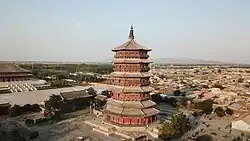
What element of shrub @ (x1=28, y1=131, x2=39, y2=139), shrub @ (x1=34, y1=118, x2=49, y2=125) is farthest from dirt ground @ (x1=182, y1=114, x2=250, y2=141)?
shrub @ (x1=34, y1=118, x2=49, y2=125)

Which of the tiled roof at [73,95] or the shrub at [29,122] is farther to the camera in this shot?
the tiled roof at [73,95]

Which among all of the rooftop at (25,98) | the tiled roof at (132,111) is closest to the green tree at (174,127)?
the tiled roof at (132,111)

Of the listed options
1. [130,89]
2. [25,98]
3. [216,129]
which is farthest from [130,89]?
[25,98]

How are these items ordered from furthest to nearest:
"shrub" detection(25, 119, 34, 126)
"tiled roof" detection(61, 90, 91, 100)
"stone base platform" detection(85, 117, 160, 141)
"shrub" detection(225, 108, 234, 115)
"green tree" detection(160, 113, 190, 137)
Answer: "tiled roof" detection(61, 90, 91, 100)
"shrub" detection(225, 108, 234, 115)
"shrub" detection(25, 119, 34, 126)
"stone base platform" detection(85, 117, 160, 141)
"green tree" detection(160, 113, 190, 137)

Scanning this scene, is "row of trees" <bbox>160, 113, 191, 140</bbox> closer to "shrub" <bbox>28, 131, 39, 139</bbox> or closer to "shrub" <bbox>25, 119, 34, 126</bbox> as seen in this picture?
"shrub" <bbox>28, 131, 39, 139</bbox>

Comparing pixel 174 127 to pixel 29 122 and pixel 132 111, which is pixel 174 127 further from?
pixel 29 122

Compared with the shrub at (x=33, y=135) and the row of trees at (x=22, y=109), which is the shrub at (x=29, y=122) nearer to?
the shrub at (x=33, y=135)
